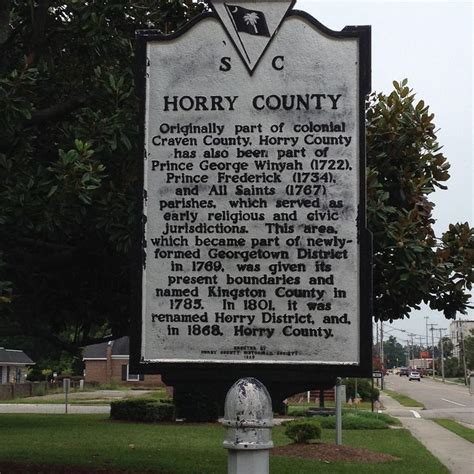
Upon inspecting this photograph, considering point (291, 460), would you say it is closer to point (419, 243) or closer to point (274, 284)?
point (419, 243)

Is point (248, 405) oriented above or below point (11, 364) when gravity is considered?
above

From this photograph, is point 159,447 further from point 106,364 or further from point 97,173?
point 106,364

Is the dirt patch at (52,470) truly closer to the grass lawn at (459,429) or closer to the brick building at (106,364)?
the grass lawn at (459,429)

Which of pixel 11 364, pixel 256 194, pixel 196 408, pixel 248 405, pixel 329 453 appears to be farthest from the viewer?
pixel 11 364

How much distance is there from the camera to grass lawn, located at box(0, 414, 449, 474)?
13.6 meters

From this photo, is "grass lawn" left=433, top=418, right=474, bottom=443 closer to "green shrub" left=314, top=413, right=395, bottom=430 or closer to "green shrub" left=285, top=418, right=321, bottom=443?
"green shrub" left=314, top=413, right=395, bottom=430

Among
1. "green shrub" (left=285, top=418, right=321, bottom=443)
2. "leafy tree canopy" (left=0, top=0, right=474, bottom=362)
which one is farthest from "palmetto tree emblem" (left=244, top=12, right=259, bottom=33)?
"green shrub" (left=285, top=418, right=321, bottom=443)

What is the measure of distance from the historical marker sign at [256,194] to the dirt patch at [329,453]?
1123cm

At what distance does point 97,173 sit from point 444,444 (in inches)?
628

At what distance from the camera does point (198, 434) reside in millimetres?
21484

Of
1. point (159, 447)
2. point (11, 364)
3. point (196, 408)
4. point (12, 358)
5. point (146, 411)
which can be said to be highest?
point (12, 358)

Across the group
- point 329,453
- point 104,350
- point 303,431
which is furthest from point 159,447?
Answer: point 104,350

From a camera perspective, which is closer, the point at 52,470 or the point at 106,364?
the point at 52,470

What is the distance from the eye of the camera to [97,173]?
26.3 ft
